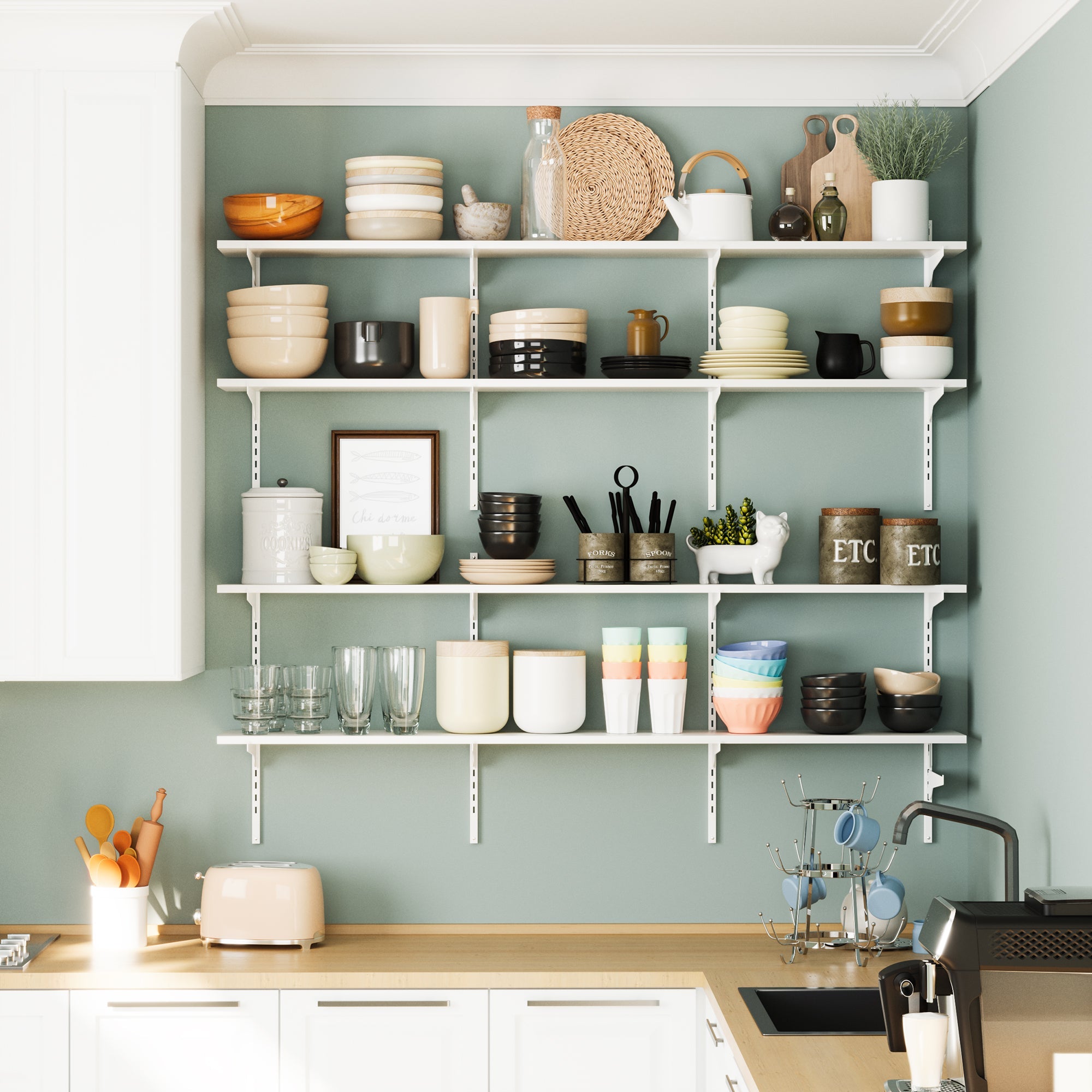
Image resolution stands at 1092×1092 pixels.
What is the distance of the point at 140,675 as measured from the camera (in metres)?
2.55

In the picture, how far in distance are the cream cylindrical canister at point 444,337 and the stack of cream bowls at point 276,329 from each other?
0.24 meters

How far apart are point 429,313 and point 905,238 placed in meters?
1.11

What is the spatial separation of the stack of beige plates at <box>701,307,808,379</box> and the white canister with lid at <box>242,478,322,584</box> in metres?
1.01

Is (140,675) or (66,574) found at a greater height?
(66,574)

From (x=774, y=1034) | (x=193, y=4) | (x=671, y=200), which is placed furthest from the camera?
(x=671, y=200)

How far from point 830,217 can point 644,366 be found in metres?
0.56

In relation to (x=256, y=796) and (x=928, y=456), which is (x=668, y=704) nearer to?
(x=928, y=456)

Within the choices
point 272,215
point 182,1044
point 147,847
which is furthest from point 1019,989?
point 272,215

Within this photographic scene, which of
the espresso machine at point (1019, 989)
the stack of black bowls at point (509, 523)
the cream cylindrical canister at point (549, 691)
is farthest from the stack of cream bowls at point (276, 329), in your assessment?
the espresso machine at point (1019, 989)

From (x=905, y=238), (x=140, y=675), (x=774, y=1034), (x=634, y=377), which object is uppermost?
(x=905, y=238)

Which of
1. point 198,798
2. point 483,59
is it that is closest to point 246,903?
point 198,798

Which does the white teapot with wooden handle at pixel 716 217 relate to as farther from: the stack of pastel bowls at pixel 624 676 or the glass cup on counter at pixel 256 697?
the glass cup on counter at pixel 256 697

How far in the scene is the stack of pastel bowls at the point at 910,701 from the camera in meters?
2.65

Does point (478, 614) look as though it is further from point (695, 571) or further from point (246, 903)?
point (246, 903)
